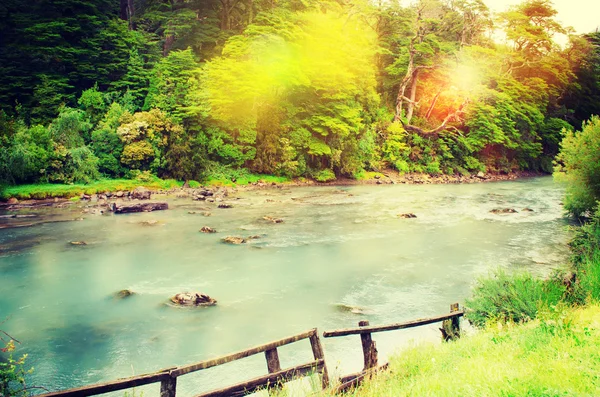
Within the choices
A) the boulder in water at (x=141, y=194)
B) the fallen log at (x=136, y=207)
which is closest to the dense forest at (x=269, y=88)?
the boulder in water at (x=141, y=194)

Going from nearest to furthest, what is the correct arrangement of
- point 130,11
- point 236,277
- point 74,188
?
point 236,277
point 74,188
point 130,11

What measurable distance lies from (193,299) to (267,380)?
21.2 feet

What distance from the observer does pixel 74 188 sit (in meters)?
25.2

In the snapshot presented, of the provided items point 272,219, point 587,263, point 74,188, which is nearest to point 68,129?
point 74,188

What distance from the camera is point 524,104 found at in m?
49.1

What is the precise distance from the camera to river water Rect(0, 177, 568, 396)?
28.6 ft

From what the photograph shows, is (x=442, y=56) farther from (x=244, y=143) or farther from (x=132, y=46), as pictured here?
(x=132, y=46)

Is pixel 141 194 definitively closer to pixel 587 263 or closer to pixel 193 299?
pixel 193 299

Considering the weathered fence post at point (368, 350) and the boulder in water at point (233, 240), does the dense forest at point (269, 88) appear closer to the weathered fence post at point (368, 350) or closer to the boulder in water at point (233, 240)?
the boulder in water at point (233, 240)

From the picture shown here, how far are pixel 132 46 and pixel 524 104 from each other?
142 feet

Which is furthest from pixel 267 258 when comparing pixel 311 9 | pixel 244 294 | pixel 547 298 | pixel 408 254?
pixel 311 9

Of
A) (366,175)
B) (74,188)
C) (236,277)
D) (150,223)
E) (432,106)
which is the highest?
(432,106)

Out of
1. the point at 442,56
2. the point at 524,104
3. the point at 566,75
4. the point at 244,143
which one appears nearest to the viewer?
A: the point at 244,143

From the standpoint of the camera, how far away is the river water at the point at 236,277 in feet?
28.6
